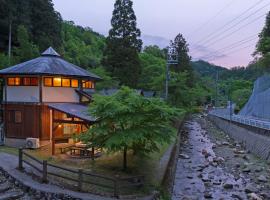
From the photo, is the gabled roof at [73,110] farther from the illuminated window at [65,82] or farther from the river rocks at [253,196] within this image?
the river rocks at [253,196]

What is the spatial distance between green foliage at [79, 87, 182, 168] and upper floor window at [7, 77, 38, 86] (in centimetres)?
795

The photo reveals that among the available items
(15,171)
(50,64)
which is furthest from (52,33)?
(15,171)

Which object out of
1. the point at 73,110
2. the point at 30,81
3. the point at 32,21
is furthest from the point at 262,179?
the point at 32,21

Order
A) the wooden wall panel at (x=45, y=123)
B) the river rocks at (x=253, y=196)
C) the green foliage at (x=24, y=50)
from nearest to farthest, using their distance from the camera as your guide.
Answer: the river rocks at (x=253, y=196), the wooden wall panel at (x=45, y=123), the green foliage at (x=24, y=50)

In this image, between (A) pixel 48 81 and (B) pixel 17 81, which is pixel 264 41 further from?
(B) pixel 17 81

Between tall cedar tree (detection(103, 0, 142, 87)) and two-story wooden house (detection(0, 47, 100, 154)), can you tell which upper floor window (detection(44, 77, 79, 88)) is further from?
tall cedar tree (detection(103, 0, 142, 87))

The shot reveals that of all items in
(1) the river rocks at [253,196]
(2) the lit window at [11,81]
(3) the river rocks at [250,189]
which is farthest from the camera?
(2) the lit window at [11,81]

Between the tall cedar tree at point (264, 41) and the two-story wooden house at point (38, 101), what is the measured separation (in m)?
31.8

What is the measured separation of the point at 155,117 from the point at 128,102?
144 centimetres

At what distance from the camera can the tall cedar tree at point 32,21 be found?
40469 mm

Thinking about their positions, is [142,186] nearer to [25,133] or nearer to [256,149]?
[25,133]

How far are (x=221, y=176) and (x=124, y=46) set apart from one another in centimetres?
2418

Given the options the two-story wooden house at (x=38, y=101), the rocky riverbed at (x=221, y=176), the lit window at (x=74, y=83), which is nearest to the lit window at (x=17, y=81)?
the two-story wooden house at (x=38, y=101)

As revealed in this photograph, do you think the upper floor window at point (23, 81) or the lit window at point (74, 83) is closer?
the upper floor window at point (23, 81)
